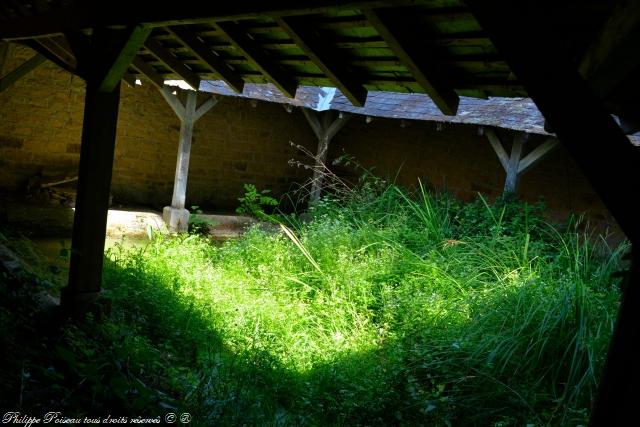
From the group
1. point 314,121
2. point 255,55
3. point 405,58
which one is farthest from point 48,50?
point 314,121

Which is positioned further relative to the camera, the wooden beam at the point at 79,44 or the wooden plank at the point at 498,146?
the wooden plank at the point at 498,146

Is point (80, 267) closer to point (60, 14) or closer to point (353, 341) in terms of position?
point (60, 14)

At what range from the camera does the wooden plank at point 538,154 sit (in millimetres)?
8258

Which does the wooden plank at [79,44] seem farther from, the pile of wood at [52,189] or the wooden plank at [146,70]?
Answer: the pile of wood at [52,189]

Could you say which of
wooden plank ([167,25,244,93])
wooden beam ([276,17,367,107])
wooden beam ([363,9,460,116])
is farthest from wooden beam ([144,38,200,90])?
wooden beam ([363,9,460,116])

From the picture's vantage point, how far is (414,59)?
2811 millimetres

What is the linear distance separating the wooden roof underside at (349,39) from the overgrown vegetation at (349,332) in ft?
6.27

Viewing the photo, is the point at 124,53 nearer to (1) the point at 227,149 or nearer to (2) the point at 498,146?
(2) the point at 498,146

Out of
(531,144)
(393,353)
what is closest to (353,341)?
(393,353)

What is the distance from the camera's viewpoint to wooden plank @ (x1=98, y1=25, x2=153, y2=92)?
3.48 meters

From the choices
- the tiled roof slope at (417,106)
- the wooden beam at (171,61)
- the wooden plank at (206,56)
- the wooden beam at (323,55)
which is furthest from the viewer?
the tiled roof slope at (417,106)

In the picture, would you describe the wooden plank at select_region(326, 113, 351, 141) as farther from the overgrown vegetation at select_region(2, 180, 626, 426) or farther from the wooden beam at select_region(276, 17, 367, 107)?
the wooden beam at select_region(276, 17, 367, 107)

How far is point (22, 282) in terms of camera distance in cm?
439

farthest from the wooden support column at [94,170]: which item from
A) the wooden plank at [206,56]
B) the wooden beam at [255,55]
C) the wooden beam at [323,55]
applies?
the wooden beam at [323,55]
